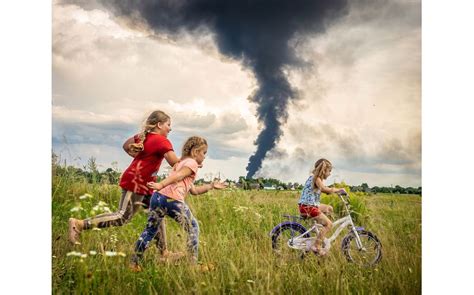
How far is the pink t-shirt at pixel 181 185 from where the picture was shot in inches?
196

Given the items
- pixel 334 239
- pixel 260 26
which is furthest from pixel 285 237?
pixel 260 26

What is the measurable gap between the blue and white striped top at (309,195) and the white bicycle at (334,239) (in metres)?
0.20

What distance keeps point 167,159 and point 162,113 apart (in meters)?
0.51

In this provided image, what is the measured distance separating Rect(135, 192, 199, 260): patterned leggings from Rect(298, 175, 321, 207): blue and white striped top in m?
1.10

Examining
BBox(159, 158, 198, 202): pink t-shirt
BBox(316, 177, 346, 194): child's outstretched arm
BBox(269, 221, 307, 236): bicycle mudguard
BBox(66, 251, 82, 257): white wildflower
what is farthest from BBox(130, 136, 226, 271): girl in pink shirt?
BBox(316, 177, 346, 194): child's outstretched arm

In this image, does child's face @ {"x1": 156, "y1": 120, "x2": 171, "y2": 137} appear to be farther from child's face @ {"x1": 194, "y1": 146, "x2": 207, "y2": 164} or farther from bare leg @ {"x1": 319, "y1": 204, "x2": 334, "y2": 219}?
bare leg @ {"x1": 319, "y1": 204, "x2": 334, "y2": 219}

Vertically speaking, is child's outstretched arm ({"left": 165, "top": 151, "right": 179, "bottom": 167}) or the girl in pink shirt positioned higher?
child's outstretched arm ({"left": 165, "top": 151, "right": 179, "bottom": 167})

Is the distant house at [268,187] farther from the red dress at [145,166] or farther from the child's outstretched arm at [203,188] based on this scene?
the red dress at [145,166]

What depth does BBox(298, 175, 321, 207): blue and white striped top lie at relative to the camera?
5398 mm

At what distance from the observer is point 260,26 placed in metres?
5.47

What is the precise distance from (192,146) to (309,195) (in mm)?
1225

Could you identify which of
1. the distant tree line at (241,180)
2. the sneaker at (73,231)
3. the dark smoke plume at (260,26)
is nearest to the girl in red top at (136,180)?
the sneaker at (73,231)
